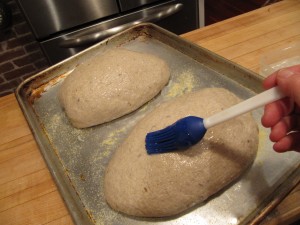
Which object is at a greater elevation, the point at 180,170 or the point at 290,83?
the point at 290,83

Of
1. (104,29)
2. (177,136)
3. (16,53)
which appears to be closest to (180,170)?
(177,136)

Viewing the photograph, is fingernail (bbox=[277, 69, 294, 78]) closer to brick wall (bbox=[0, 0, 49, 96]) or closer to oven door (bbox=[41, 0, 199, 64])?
oven door (bbox=[41, 0, 199, 64])

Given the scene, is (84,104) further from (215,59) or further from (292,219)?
(292,219)

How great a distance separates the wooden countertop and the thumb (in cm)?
29

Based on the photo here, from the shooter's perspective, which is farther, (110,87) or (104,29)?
(104,29)

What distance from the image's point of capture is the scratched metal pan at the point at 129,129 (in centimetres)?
68

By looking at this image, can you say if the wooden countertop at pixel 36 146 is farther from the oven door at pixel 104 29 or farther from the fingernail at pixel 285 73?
the oven door at pixel 104 29

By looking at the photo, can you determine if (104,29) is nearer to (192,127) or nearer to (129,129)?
(129,129)

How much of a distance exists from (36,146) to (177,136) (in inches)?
19.7

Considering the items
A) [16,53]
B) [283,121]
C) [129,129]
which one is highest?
[283,121]

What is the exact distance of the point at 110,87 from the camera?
0.92m

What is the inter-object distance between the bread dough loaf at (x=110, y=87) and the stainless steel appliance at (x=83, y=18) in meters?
0.52

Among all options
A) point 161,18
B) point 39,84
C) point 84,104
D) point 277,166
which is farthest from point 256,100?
point 161,18

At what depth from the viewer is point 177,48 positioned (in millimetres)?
1080
